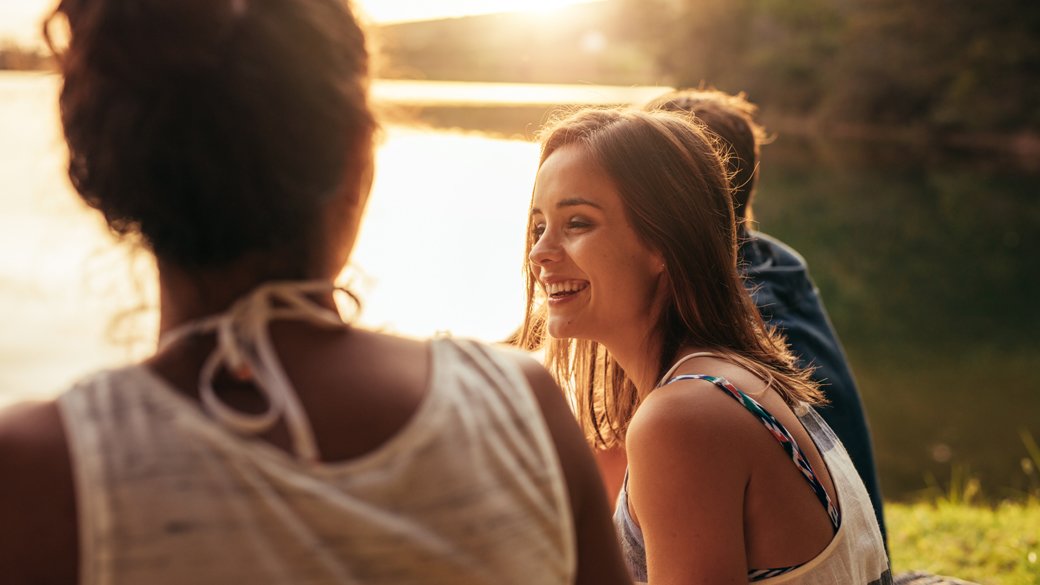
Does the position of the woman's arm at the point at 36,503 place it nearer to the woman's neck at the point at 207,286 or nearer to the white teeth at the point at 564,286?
the woman's neck at the point at 207,286

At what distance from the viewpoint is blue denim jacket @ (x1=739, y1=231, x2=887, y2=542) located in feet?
Result: 10.5

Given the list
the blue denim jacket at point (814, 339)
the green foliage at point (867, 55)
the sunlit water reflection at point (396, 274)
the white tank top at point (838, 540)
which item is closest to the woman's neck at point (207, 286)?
the white tank top at point (838, 540)

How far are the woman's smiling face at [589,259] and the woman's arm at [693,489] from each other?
0.57m

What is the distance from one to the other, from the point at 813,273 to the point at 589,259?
65.8ft

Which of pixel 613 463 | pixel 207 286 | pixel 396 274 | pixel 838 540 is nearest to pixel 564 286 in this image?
pixel 613 463

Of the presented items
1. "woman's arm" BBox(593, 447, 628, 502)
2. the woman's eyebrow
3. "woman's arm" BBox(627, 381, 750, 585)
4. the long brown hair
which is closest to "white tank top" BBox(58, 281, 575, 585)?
"woman's arm" BBox(627, 381, 750, 585)

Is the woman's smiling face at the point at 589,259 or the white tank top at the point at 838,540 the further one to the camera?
the woman's smiling face at the point at 589,259

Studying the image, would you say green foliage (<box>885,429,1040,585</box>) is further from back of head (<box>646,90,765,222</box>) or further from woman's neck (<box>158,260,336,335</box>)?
woman's neck (<box>158,260,336,335</box>)

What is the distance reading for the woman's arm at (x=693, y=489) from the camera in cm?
183

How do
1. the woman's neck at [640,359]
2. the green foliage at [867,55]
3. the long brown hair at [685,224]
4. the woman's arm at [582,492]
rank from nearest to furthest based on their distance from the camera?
the woman's arm at [582,492] < the long brown hair at [685,224] < the woman's neck at [640,359] < the green foliage at [867,55]

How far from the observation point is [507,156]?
32.0m

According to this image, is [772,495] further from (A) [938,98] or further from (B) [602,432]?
(A) [938,98]

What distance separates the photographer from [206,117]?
1.04 metres

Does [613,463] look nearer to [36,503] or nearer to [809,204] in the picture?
[36,503]
